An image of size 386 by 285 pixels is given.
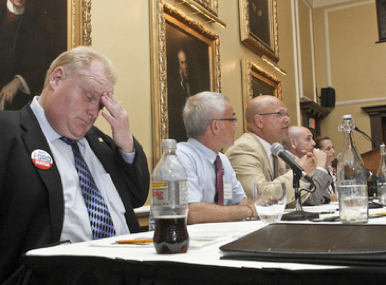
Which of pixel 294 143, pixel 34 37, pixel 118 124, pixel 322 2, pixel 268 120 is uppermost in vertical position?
pixel 322 2

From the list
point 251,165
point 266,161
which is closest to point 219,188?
point 251,165

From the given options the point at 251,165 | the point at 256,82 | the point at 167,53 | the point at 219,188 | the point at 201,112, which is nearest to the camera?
the point at 219,188

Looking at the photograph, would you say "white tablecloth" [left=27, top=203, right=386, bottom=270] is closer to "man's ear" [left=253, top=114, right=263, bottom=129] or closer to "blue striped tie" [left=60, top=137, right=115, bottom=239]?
"blue striped tie" [left=60, top=137, right=115, bottom=239]

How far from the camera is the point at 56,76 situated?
1.91 meters

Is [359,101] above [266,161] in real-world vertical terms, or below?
above

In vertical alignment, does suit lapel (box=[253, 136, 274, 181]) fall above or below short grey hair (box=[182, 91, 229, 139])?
below

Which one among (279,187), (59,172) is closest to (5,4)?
(59,172)

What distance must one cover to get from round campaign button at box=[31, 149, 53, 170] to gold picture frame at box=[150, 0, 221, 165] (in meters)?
1.71

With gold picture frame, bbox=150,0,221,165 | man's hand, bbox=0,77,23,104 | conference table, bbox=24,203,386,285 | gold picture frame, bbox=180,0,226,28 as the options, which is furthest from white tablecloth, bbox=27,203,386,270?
gold picture frame, bbox=180,0,226,28

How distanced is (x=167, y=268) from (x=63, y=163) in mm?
990

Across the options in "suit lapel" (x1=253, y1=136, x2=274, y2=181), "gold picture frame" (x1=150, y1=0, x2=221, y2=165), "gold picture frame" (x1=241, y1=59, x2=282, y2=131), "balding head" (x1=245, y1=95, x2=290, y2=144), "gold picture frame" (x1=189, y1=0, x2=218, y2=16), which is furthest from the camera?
"gold picture frame" (x1=241, y1=59, x2=282, y2=131)

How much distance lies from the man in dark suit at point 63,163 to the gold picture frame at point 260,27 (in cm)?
339

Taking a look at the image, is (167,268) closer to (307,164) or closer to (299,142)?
(307,164)

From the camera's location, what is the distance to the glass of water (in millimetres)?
1523
